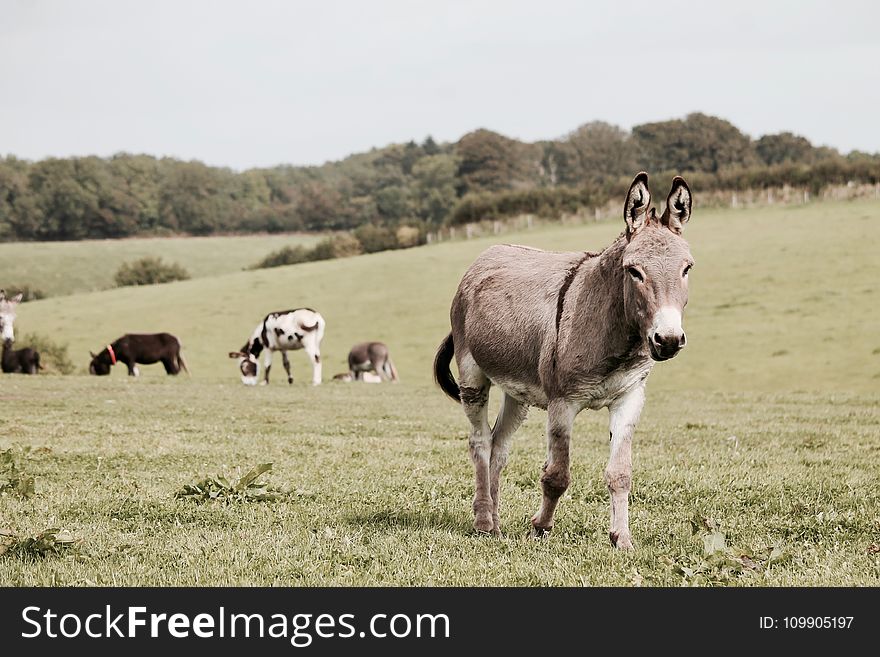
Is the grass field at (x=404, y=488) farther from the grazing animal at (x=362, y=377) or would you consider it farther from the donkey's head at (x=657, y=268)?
the grazing animal at (x=362, y=377)

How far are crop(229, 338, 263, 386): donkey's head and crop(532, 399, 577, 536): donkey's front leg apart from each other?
21.2 m

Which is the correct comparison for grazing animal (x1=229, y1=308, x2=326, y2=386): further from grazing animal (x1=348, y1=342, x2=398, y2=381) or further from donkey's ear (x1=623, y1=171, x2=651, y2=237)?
donkey's ear (x1=623, y1=171, x2=651, y2=237)

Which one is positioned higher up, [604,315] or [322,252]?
[604,315]

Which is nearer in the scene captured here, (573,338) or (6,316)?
(573,338)

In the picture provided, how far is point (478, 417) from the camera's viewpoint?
802cm

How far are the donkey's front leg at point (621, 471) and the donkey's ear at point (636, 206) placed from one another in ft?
4.01

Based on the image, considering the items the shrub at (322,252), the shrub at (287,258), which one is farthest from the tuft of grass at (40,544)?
the shrub at (287,258)

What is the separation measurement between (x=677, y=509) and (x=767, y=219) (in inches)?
2268

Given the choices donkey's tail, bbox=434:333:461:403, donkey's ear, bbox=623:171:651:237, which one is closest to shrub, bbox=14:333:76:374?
donkey's tail, bbox=434:333:461:403

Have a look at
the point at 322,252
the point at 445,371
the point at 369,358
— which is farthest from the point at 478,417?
the point at 322,252

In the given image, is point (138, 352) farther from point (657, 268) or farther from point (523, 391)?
point (657, 268)

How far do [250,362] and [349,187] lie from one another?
104 metres

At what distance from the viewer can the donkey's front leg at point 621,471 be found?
6.70 meters

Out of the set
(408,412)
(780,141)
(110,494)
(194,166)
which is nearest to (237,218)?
(194,166)
